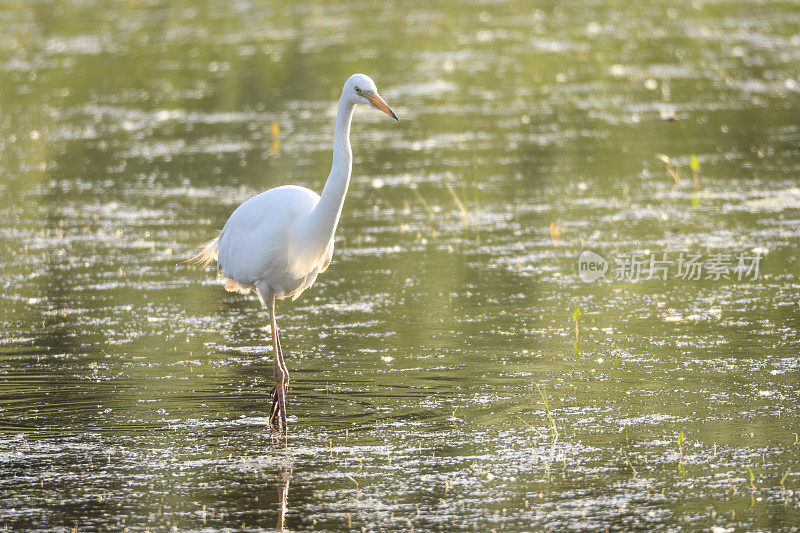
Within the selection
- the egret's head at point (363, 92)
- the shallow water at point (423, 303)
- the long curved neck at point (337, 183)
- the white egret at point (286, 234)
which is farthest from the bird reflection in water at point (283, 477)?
the egret's head at point (363, 92)

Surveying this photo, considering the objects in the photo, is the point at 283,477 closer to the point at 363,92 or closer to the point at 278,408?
the point at 278,408

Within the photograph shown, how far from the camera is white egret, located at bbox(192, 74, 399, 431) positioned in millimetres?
7402

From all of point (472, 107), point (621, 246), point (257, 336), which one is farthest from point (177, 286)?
point (472, 107)

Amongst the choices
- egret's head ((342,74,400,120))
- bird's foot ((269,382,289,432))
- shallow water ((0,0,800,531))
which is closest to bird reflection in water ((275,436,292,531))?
shallow water ((0,0,800,531))

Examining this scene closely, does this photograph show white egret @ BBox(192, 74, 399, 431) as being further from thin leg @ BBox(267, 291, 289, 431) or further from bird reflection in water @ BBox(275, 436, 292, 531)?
bird reflection in water @ BBox(275, 436, 292, 531)

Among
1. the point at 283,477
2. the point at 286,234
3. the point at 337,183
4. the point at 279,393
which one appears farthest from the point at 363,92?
the point at 283,477

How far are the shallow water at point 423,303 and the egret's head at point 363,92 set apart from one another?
72.4 inches

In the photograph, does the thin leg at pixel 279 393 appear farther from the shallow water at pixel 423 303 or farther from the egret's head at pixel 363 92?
the egret's head at pixel 363 92

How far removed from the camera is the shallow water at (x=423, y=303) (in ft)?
20.8

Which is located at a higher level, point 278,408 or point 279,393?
point 279,393

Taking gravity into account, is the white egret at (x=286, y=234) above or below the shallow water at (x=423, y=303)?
above

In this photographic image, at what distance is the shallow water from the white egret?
2.07 ft

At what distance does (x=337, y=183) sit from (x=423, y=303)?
2699 millimetres

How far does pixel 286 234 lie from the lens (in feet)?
25.6
